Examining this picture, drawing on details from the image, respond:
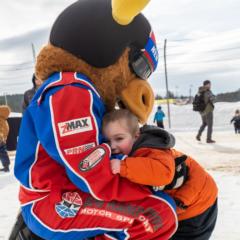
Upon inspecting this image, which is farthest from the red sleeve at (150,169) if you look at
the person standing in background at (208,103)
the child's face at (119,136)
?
the person standing in background at (208,103)

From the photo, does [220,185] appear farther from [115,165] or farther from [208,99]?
[208,99]

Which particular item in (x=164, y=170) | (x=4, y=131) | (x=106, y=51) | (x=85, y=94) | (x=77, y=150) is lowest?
(x=4, y=131)

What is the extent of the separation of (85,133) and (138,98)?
0.35 meters

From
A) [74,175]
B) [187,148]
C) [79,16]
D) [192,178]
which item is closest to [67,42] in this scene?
[79,16]

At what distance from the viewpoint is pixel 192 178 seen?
1500 millimetres

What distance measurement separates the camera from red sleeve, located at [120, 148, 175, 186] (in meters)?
1.26

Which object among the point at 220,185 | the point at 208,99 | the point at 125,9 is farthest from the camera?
the point at 208,99

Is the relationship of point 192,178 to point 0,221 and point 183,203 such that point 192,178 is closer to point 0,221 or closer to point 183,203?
point 183,203

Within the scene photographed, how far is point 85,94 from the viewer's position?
4.24 feet

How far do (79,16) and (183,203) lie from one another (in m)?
0.80

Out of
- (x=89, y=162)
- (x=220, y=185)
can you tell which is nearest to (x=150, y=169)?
(x=89, y=162)

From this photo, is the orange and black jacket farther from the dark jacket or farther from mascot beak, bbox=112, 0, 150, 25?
the dark jacket

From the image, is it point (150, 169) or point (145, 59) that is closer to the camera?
point (150, 169)

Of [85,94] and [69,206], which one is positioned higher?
[85,94]
